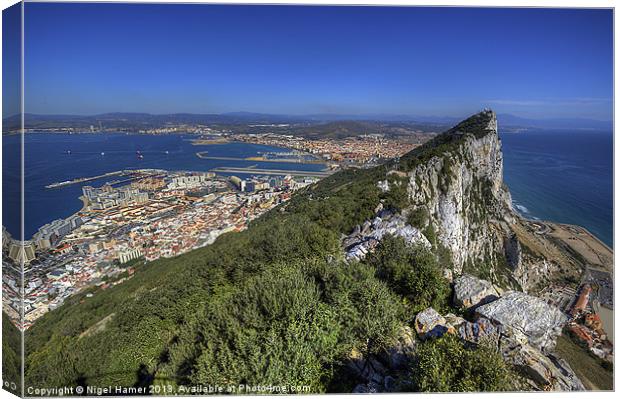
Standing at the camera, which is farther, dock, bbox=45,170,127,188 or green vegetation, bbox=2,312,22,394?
dock, bbox=45,170,127,188

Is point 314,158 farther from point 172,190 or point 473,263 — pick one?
point 473,263

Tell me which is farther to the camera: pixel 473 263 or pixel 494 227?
pixel 494 227

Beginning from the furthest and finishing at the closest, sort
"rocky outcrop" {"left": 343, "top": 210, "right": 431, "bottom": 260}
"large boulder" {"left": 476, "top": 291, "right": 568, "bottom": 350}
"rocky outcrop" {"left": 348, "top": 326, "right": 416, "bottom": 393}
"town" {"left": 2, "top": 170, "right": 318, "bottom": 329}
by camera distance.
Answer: "rocky outcrop" {"left": 343, "top": 210, "right": 431, "bottom": 260}, "town" {"left": 2, "top": 170, "right": 318, "bottom": 329}, "large boulder" {"left": 476, "top": 291, "right": 568, "bottom": 350}, "rocky outcrop" {"left": 348, "top": 326, "right": 416, "bottom": 393}

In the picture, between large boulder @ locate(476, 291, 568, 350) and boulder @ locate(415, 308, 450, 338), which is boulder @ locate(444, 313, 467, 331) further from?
large boulder @ locate(476, 291, 568, 350)

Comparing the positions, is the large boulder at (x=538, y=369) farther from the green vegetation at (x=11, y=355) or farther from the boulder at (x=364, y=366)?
the green vegetation at (x=11, y=355)

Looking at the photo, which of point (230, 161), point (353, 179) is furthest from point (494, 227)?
point (230, 161)

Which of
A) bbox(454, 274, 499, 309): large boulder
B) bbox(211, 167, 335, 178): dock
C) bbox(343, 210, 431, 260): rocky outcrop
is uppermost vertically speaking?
bbox(211, 167, 335, 178): dock

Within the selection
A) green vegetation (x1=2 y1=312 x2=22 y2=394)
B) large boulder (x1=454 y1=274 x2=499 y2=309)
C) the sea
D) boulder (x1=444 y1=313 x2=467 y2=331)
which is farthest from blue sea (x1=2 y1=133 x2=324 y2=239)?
large boulder (x1=454 y1=274 x2=499 y2=309)

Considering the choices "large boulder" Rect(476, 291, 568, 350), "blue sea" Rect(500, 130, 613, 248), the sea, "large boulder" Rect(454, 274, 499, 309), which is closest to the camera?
"large boulder" Rect(476, 291, 568, 350)
